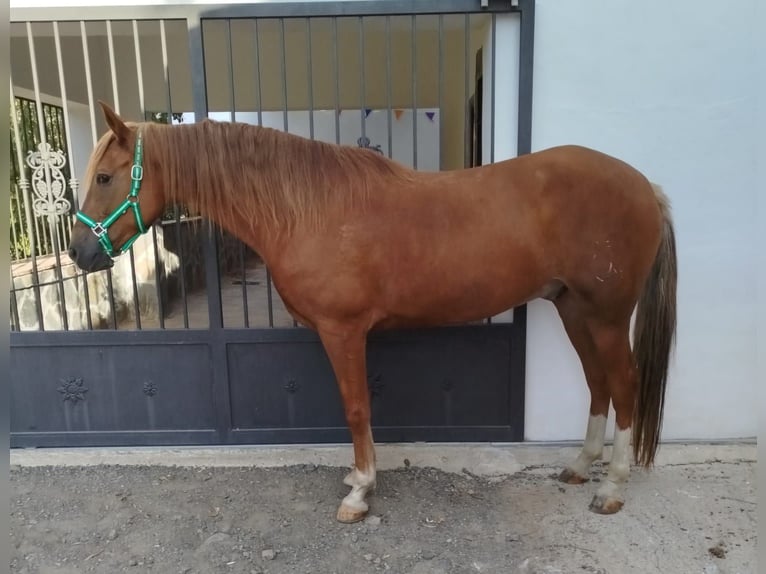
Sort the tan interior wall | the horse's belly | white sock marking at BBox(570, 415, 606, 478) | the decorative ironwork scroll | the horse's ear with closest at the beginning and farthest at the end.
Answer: the horse's ear, the horse's belly, white sock marking at BBox(570, 415, 606, 478), the decorative ironwork scroll, the tan interior wall

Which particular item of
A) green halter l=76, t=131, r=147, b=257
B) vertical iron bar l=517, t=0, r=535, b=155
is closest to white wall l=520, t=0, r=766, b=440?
vertical iron bar l=517, t=0, r=535, b=155

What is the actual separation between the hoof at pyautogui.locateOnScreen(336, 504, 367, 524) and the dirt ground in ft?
0.10

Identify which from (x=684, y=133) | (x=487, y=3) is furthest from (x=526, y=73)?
(x=684, y=133)

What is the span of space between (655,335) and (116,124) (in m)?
2.49

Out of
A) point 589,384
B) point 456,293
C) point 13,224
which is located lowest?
point 589,384

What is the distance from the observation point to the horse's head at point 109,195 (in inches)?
81.5

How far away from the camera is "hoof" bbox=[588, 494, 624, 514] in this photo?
2.32 metres

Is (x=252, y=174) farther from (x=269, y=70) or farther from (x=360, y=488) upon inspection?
(x=269, y=70)

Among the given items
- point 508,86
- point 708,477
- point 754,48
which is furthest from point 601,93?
point 708,477

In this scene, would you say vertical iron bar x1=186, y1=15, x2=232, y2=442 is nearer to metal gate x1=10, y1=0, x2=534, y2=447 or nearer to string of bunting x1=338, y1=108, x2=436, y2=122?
metal gate x1=10, y1=0, x2=534, y2=447

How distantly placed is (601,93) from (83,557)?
3.20 meters

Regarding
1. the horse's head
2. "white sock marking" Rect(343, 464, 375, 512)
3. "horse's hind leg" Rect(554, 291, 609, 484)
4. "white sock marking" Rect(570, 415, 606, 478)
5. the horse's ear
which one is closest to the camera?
the horse's ear

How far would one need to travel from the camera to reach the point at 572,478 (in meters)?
2.58

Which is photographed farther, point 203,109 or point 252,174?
point 203,109
